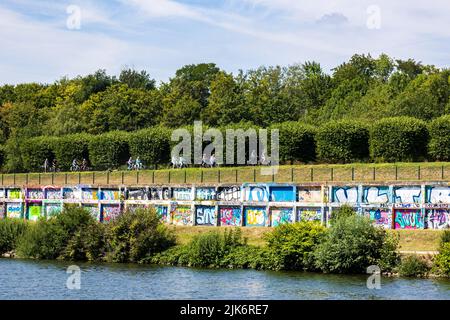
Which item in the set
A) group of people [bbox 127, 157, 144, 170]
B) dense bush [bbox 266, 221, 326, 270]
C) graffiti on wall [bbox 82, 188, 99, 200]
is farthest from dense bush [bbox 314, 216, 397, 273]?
group of people [bbox 127, 157, 144, 170]

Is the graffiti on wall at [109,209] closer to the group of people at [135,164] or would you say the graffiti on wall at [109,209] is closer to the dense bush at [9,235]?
the dense bush at [9,235]

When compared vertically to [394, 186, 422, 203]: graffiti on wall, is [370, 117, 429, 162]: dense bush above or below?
above

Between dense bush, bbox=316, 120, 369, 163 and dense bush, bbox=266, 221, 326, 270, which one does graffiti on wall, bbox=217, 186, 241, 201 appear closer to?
dense bush, bbox=266, 221, 326, 270

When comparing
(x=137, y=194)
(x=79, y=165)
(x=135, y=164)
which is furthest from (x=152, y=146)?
(x=137, y=194)

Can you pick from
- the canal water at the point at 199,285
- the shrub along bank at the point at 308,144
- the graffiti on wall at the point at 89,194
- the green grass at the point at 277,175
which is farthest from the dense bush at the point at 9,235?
the shrub along bank at the point at 308,144

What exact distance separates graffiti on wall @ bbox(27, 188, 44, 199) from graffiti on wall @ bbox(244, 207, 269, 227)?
79.2 ft

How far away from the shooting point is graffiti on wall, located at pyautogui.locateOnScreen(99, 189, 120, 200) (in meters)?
81.1

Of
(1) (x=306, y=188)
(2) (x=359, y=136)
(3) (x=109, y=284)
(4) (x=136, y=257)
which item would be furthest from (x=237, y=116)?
(3) (x=109, y=284)

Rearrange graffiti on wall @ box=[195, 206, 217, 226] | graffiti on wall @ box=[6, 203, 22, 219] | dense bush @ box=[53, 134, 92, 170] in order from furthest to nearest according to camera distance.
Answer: dense bush @ box=[53, 134, 92, 170]
graffiti on wall @ box=[6, 203, 22, 219]
graffiti on wall @ box=[195, 206, 217, 226]
